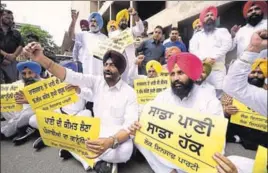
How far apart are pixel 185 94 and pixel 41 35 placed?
0.94 m

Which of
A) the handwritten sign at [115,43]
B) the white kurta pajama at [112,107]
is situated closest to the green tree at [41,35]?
the white kurta pajama at [112,107]

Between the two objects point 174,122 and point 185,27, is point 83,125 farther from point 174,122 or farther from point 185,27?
point 185,27

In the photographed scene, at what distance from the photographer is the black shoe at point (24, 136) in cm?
213

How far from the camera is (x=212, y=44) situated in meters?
1.63

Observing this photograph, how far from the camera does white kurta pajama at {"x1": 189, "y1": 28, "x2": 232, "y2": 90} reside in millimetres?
1465

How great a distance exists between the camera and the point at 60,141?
1588 millimetres

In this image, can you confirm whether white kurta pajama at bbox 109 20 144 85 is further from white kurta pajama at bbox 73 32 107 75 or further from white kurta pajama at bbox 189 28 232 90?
white kurta pajama at bbox 189 28 232 90

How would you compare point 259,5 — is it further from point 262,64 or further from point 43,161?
point 43,161

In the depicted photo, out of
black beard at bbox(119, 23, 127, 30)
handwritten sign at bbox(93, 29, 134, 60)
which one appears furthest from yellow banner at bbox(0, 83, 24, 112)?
black beard at bbox(119, 23, 127, 30)

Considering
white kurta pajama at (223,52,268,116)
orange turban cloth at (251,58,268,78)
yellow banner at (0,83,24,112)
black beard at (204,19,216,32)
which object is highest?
black beard at (204,19,216,32)

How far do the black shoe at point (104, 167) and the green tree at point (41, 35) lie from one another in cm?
79

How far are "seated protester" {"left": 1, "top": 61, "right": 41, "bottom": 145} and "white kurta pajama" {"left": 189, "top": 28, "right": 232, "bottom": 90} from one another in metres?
1.23

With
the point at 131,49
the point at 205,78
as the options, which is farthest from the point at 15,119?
the point at 205,78

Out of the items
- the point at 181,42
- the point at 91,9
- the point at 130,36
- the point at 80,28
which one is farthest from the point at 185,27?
the point at 80,28
